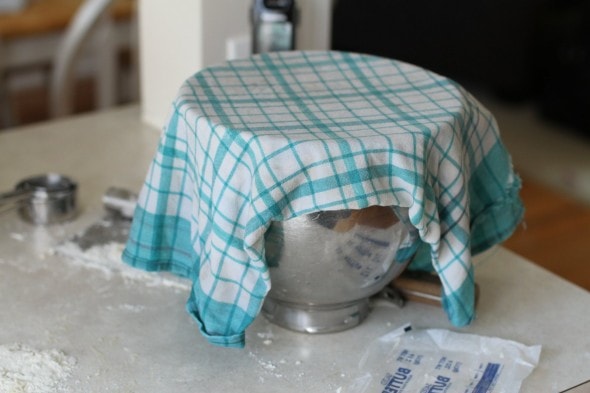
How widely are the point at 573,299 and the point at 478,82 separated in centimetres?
251

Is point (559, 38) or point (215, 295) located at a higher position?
point (215, 295)

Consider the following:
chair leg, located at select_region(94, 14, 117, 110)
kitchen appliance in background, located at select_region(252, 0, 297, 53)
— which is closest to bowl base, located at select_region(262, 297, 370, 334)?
kitchen appliance in background, located at select_region(252, 0, 297, 53)

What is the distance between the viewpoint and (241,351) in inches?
40.6

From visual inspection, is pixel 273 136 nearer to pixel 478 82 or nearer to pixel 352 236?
pixel 352 236

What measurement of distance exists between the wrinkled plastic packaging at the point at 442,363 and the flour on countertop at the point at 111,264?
26 centimetres

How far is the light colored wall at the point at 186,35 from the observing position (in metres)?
1.42

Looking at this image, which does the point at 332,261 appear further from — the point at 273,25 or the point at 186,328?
the point at 273,25

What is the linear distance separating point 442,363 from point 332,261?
6.8 inches

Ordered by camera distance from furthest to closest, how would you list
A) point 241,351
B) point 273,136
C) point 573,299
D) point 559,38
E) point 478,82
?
1. point 478,82
2. point 559,38
3. point 573,299
4. point 241,351
5. point 273,136

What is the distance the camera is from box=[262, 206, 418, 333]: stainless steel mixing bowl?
0.93 m

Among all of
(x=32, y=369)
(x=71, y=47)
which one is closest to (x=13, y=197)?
(x=32, y=369)

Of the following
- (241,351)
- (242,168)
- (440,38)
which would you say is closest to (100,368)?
(241,351)

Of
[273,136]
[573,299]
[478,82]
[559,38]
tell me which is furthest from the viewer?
[478,82]

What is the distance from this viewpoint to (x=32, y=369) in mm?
980
